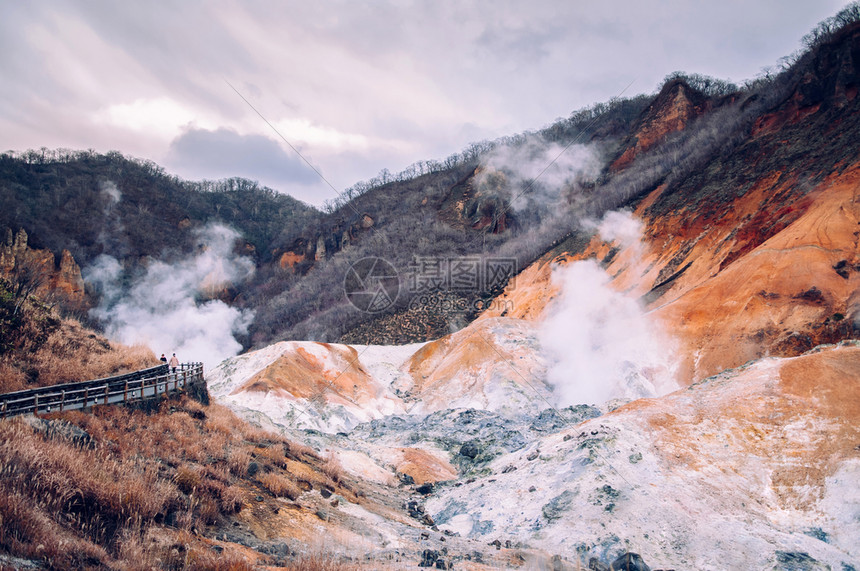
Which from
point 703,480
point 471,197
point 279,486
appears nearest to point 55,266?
point 471,197

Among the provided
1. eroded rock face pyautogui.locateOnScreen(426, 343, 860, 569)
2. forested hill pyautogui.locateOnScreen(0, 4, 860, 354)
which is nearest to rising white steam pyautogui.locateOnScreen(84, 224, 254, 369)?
forested hill pyautogui.locateOnScreen(0, 4, 860, 354)

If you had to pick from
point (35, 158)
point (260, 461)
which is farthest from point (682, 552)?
point (35, 158)

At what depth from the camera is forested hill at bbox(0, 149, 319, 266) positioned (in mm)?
59875

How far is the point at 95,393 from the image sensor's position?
10633mm

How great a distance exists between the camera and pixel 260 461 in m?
10.8

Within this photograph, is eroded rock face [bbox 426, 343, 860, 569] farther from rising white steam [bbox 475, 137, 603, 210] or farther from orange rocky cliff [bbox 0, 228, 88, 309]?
orange rocky cliff [bbox 0, 228, 88, 309]

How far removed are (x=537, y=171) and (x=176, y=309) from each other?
54.9 m

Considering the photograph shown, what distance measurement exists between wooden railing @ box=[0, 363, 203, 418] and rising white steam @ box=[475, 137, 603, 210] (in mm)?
54402

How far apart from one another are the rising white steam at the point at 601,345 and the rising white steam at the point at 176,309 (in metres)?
37.6

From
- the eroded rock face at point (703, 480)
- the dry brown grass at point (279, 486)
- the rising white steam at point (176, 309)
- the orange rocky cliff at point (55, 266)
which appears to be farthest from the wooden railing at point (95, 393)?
the orange rocky cliff at point (55, 266)

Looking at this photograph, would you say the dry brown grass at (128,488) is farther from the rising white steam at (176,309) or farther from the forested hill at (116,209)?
the forested hill at (116,209)

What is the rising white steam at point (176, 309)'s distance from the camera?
2115 inches

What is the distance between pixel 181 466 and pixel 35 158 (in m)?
91.9

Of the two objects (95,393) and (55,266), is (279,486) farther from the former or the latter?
(55,266)
